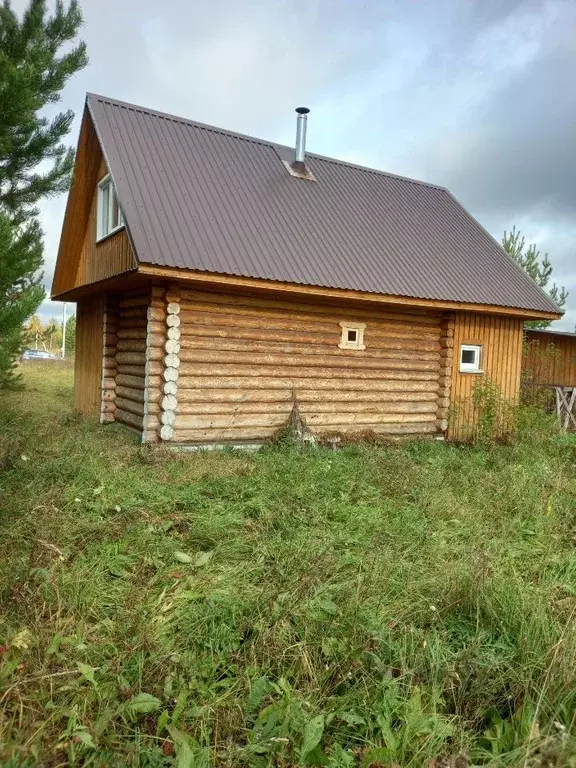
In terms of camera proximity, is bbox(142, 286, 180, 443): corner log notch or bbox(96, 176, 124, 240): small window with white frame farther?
bbox(96, 176, 124, 240): small window with white frame

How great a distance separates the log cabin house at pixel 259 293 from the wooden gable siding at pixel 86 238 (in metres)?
0.04

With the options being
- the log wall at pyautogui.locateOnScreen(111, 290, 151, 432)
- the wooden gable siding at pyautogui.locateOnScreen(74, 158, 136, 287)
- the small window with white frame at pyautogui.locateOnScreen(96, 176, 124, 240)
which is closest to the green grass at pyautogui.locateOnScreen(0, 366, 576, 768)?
the log wall at pyautogui.locateOnScreen(111, 290, 151, 432)

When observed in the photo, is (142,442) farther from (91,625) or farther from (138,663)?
(138,663)

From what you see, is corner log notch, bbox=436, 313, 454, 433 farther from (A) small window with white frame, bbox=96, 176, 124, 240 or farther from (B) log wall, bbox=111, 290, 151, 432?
(A) small window with white frame, bbox=96, 176, 124, 240

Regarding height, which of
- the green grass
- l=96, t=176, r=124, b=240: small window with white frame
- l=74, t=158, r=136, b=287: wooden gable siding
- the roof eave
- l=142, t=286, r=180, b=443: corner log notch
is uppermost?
l=96, t=176, r=124, b=240: small window with white frame

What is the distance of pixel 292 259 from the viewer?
9.46 metres

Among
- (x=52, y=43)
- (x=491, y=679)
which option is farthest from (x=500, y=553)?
(x=52, y=43)

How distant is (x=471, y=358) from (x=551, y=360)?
6971mm

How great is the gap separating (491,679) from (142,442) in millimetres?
6487

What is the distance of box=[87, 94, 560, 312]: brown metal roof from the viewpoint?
347 inches

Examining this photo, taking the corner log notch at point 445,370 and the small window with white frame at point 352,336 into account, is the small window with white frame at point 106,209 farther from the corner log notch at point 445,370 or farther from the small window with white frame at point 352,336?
the corner log notch at point 445,370

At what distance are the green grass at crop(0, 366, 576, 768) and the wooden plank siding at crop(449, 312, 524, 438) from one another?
5215mm

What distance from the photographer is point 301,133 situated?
12375 millimetres

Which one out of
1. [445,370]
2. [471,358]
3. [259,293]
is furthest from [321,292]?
[471,358]
